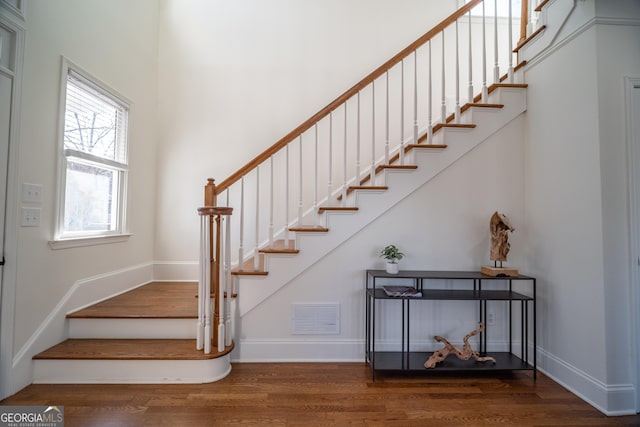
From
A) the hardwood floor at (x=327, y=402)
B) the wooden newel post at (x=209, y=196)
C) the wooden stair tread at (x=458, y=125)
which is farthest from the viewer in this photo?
the wooden stair tread at (x=458, y=125)

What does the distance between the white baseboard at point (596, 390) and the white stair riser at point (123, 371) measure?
2.50 m

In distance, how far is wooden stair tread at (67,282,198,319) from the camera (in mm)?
2348

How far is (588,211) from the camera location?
1951 mm

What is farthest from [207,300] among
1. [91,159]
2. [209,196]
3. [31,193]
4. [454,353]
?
[454,353]

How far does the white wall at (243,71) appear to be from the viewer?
3570 mm

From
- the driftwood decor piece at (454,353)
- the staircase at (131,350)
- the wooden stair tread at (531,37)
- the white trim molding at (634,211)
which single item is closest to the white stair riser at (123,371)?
the staircase at (131,350)

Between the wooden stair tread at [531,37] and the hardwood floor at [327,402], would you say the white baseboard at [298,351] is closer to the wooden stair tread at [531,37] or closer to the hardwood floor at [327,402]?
the hardwood floor at [327,402]

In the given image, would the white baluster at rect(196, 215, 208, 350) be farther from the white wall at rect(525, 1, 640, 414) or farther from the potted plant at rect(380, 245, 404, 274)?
the white wall at rect(525, 1, 640, 414)

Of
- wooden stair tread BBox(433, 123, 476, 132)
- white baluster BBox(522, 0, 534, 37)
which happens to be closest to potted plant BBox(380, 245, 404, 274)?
wooden stair tread BBox(433, 123, 476, 132)

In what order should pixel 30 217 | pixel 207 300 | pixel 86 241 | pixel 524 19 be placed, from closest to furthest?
pixel 30 217
pixel 207 300
pixel 86 241
pixel 524 19

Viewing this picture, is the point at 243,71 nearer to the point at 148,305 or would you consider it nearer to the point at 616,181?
the point at 148,305

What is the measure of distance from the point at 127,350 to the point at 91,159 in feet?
5.42

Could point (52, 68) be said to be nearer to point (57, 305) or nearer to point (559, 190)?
point (57, 305)

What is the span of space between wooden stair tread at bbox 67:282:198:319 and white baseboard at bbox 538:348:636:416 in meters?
2.76
